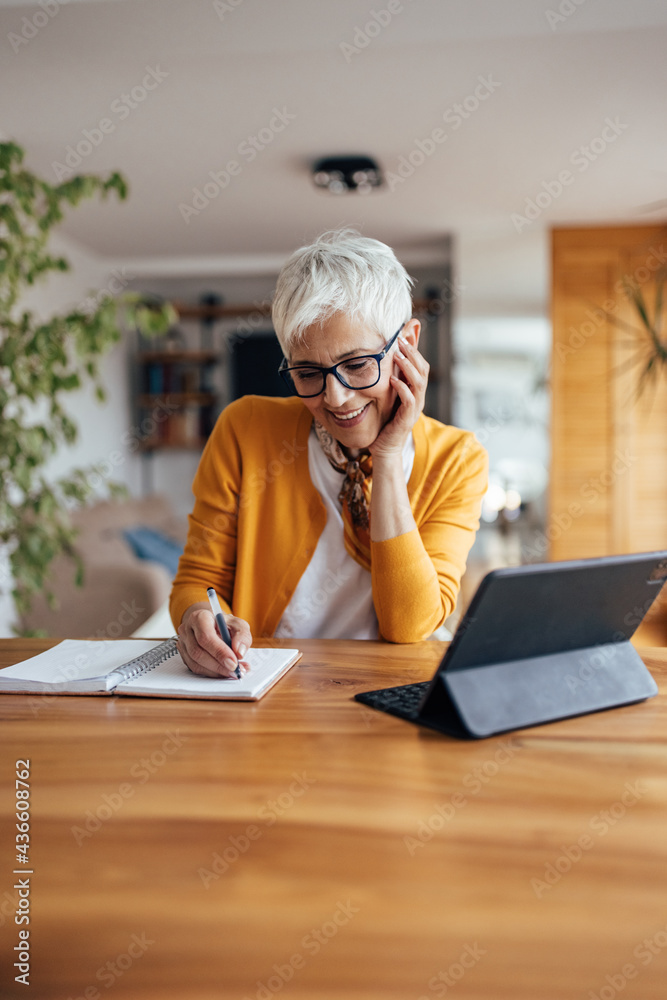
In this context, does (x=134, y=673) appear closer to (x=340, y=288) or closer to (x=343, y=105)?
(x=340, y=288)

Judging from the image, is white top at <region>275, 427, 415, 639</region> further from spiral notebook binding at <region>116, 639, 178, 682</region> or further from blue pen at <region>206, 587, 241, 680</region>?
blue pen at <region>206, 587, 241, 680</region>

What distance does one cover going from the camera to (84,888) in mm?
554

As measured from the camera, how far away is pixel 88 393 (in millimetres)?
5816

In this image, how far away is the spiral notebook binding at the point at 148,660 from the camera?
0.98 m

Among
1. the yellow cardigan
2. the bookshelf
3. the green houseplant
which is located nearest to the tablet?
the yellow cardigan

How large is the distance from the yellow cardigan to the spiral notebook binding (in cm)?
24

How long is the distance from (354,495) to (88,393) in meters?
4.86

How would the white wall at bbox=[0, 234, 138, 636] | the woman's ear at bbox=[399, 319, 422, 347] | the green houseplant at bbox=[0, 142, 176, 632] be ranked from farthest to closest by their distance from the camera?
the white wall at bbox=[0, 234, 138, 636] → the green houseplant at bbox=[0, 142, 176, 632] → the woman's ear at bbox=[399, 319, 422, 347]

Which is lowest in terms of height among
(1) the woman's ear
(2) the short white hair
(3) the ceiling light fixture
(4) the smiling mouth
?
(4) the smiling mouth

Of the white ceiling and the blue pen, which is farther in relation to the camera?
the white ceiling

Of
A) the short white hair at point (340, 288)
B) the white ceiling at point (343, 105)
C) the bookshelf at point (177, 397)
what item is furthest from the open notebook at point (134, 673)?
the bookshelf at point (177, 397)

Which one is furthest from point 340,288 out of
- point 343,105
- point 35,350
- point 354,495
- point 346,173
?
point 346,173

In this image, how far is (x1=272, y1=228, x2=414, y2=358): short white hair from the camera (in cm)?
123

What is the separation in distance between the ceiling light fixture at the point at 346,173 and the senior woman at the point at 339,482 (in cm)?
289
